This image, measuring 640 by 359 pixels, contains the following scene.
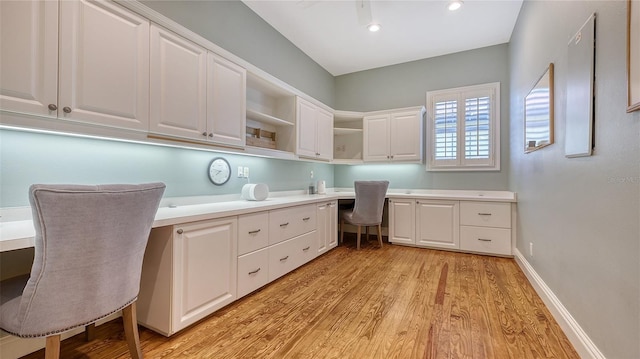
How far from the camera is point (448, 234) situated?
361 cm

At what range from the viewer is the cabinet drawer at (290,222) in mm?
2477

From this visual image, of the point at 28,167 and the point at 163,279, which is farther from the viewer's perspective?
the point at 163,279

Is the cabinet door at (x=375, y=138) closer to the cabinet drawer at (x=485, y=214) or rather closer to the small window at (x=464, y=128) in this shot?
the small window at (x=464, y=128)

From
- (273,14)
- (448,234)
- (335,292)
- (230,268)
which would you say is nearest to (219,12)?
(273,14)

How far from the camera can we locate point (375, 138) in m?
4.30

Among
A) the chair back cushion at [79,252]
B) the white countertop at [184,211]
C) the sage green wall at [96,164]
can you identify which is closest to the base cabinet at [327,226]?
the white countertop at [184,211]

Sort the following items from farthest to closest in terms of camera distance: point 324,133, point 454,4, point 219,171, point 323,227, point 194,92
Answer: point 324,133 < point 323,227 < point 454,4 < point 219,171 < point 194,92

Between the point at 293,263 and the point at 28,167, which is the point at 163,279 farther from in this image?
the point at 293,263

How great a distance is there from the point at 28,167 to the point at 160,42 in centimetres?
110

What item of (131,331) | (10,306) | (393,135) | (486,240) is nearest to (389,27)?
(393,135)

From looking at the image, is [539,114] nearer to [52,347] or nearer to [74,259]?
[74,259]

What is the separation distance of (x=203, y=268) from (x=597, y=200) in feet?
7.79

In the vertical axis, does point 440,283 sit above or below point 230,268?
below

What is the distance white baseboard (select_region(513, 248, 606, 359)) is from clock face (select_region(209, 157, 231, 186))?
287 cm
